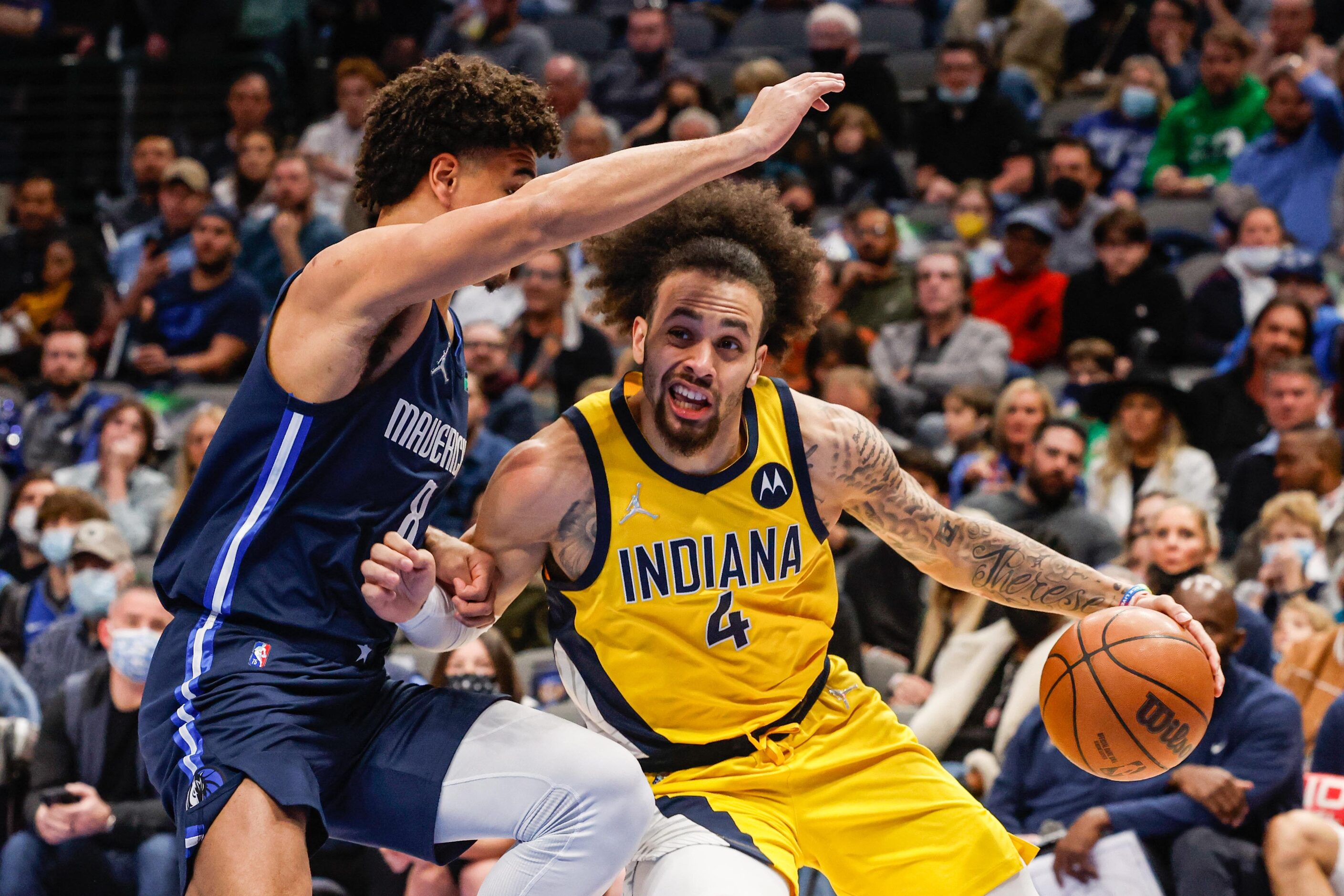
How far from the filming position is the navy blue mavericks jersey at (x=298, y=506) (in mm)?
3305

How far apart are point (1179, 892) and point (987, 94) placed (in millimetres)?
6672

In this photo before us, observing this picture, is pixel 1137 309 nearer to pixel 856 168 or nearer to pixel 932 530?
pixel 856 168

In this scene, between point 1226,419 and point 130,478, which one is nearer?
point 1226,419

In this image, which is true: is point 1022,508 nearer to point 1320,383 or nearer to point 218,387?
point 1320,383

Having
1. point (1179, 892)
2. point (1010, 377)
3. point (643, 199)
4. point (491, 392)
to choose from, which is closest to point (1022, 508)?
point (1010, 377)

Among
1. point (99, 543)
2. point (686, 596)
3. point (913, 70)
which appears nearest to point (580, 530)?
point (686, 596)

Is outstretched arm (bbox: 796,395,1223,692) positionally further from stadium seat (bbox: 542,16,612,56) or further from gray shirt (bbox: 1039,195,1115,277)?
stadium seat (bbox: 542,16,612,56)

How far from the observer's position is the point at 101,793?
6.37m

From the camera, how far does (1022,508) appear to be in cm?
715

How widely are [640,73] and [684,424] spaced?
8326mm

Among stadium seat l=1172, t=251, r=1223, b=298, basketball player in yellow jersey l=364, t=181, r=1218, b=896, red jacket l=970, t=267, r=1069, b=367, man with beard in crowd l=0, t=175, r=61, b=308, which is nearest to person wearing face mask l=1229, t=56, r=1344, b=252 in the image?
stadium seat l=1172, t=251, r=1223, b=298

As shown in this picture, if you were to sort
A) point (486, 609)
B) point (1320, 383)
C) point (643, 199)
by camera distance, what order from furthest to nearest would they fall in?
point (1320, 383), point (486, 609), point (643, 199)

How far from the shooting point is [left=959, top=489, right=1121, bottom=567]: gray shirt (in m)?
6.98

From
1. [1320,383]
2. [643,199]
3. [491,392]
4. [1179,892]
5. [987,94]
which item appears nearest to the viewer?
[643,199]
